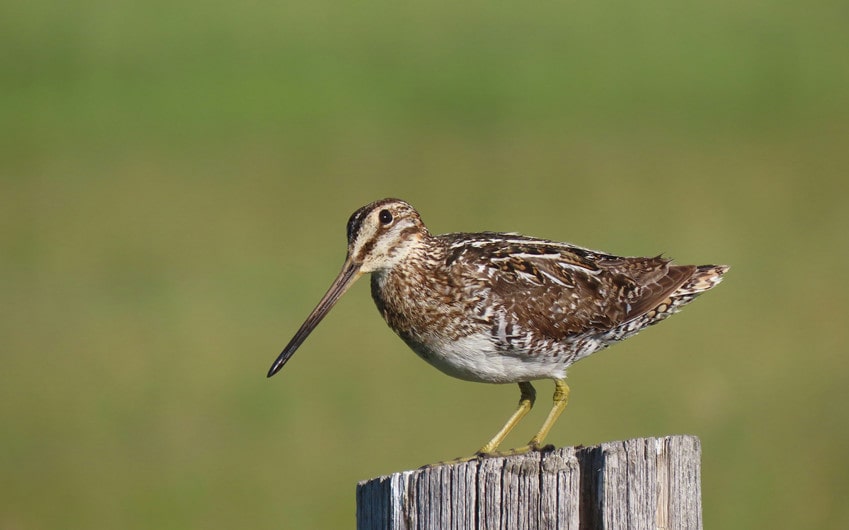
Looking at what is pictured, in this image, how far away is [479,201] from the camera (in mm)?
20062

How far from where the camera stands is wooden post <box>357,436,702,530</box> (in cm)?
534

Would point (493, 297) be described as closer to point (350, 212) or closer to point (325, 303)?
point (325, 303)

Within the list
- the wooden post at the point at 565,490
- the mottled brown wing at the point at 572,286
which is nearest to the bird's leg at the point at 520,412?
the mottled brown wing at the point at 572,286

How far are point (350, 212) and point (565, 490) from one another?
1432 cm

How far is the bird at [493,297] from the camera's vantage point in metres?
8.45

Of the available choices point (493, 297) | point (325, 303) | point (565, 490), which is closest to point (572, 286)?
point (493, 297)

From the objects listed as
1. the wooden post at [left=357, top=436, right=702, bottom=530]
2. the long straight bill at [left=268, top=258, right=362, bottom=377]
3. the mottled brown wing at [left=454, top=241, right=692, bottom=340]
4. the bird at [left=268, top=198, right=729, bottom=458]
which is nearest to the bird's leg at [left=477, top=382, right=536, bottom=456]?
the bird at [left=268, top=198, right=729, bottom=458]

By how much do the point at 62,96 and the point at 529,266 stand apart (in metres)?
17.3

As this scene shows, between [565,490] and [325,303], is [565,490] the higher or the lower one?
the lower one

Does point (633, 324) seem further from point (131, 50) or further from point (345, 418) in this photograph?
point (131, 50)

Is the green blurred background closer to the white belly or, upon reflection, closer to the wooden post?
the white belly

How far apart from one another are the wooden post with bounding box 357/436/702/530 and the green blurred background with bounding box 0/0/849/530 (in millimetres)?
7696

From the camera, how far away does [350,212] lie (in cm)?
1953

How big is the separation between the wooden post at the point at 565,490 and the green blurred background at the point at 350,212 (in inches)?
303
